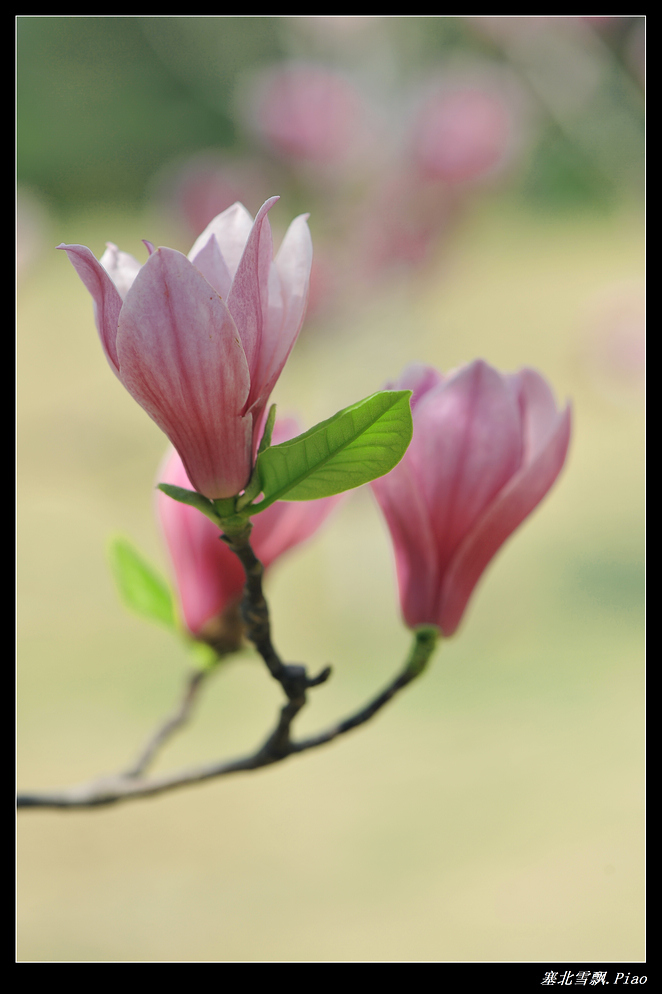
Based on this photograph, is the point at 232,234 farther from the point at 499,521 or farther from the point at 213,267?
the point at 499,521

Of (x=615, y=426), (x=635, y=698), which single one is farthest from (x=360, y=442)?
(x=615, y=426)

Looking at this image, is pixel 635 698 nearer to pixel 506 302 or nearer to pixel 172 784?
pixel 172 784

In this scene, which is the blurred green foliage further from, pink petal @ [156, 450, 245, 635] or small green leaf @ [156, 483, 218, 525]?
small green leaf @ [156, 483, 218, 525]

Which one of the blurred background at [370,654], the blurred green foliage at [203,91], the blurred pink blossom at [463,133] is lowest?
the blurred background at [370,654]

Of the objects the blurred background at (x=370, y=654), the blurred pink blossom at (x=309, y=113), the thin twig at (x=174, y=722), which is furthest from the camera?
the blurred pink blossom at (x=309, y=113)

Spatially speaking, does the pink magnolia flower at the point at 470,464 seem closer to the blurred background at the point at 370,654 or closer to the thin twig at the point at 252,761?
the thin twig at the point at 252,761

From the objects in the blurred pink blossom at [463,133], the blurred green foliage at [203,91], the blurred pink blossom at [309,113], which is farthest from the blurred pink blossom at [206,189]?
the blurred pink blossom at [463,133]
